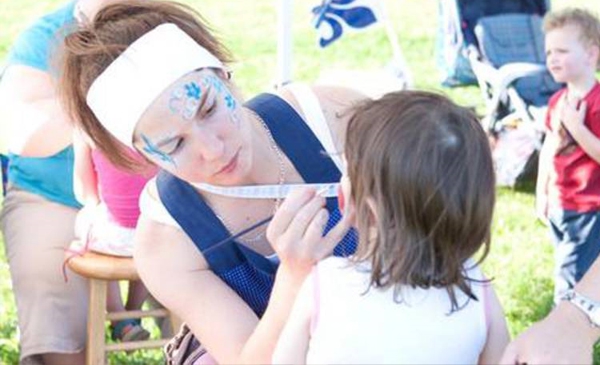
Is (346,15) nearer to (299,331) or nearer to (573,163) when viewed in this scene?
(573,163)

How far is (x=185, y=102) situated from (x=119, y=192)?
1.62 meters

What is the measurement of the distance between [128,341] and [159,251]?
210cm

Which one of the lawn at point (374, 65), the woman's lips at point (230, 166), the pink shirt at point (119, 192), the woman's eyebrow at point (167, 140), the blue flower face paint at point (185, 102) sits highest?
the blue flower face paint at point (185, 102)

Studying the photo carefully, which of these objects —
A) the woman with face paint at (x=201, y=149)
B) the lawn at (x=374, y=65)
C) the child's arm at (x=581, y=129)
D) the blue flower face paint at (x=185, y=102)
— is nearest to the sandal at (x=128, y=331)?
the lawn at (x=374, y=65)

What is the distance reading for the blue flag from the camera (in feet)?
17.2

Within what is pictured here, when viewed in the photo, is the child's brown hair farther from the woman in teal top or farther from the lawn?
the woman in teal top

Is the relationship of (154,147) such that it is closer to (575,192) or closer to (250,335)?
(250,335)

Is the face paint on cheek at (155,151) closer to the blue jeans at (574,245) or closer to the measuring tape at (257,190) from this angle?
the measuring tape at (257,190)

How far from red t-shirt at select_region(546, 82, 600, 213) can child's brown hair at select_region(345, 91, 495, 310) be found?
2.99 m

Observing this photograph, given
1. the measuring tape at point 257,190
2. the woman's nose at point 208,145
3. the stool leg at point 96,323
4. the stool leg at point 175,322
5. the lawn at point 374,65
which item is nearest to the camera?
the woman's nose at point 208,145

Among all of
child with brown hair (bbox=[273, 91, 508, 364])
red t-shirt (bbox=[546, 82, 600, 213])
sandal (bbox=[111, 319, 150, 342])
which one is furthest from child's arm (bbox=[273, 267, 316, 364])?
red t-shirt (bbox=[546, 82, 600, 213])

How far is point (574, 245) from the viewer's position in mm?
4734

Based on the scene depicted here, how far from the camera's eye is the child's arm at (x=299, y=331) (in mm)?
1830

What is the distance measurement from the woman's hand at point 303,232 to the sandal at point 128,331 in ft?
8.44
